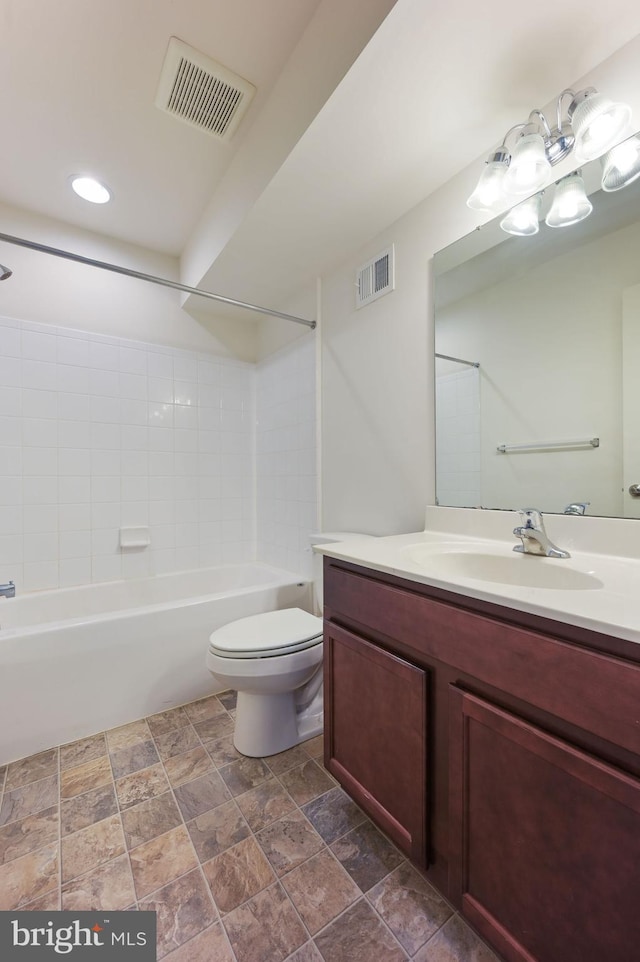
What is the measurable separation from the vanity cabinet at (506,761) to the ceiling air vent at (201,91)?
5.84 ft

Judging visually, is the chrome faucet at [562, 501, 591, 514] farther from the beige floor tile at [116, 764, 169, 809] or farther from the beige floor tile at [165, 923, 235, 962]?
the beige floor tile at [116, 764, 169, 809]

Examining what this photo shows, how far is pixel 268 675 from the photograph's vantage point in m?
1.35

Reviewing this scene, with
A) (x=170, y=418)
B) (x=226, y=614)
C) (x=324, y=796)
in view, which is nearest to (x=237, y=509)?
(x=170, y=418)

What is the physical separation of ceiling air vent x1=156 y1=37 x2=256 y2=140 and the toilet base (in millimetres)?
2236

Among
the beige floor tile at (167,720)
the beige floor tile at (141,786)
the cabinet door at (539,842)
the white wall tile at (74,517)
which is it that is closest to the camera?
the cabinet door at (539,842)

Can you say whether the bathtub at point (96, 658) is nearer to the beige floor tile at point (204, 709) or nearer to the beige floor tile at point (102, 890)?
the beige floor tile at point (204, 709)

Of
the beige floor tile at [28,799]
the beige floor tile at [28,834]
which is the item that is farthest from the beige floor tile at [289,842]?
the beige floor tile at [28,799]

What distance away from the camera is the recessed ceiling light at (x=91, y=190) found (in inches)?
70.6

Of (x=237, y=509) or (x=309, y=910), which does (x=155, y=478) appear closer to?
(x=237, y=509)

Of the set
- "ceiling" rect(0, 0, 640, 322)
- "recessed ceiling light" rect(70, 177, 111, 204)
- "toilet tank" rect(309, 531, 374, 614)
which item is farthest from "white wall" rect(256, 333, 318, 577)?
"recessed ceiling light" rect(70, 177, 111, 204)

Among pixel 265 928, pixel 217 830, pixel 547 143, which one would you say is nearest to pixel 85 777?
pixel 217 830

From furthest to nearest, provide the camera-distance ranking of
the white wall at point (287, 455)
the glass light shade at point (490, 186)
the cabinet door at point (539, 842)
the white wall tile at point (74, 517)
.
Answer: the white wall at point (287, 455)
the white wall tile at point (74, 517)
the glass light shade at point (490, 186)
the cabinet door at point (539, 842)

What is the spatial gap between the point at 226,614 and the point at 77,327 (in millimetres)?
1812

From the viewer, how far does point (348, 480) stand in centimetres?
192
